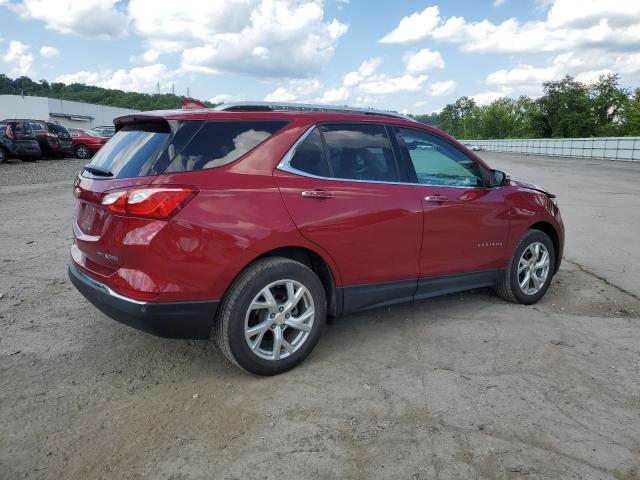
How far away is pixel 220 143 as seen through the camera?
10.9 ft

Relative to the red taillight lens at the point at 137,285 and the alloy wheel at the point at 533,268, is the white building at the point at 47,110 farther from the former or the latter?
the red taillight lens at the point at 137,285

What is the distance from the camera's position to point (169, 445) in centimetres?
276

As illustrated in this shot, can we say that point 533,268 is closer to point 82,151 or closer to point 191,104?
point 191,104

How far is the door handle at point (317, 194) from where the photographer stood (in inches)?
137

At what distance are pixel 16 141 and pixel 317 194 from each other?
2168 centimetres

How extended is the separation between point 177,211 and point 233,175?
42 centimetres

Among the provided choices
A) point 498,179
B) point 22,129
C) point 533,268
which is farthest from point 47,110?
point 533,268

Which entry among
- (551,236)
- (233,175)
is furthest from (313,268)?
(551,236)

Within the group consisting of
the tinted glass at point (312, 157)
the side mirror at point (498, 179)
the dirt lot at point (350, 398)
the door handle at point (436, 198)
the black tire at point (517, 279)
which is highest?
the tinted glass at point (312, 157)

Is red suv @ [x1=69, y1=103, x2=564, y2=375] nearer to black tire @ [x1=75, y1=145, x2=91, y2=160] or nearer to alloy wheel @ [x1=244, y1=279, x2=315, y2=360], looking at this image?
alloy wheel @ [x1=244, y1=279, x2=315, y2=360]

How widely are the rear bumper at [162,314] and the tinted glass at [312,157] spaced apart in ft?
3.48

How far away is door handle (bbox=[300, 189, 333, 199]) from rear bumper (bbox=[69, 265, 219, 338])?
893mm

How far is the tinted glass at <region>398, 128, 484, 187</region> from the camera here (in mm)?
4234

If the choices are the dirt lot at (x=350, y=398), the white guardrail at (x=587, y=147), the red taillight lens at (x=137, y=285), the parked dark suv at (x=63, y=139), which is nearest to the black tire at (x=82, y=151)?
the parked dark suv at (x=63, y=139)
